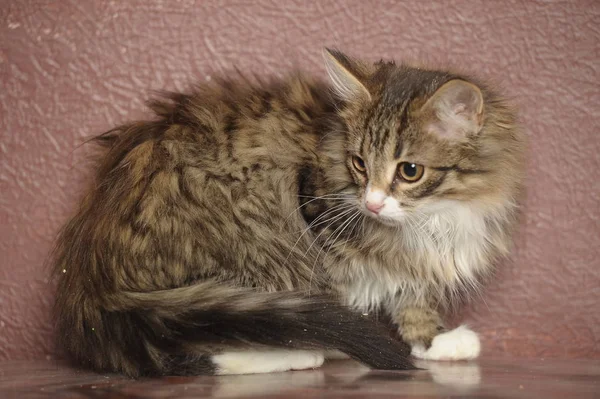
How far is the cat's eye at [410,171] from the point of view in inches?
68.4

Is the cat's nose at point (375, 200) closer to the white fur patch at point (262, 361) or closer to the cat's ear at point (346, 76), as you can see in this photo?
the cat's ear at point (346, 76)

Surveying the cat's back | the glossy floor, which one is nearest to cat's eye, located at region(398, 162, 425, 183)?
the cat's back

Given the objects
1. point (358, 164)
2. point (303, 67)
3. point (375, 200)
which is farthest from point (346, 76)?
point (303, 67)

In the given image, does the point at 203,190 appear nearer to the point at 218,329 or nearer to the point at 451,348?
the point at 218,329

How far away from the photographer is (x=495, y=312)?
2.25 metres

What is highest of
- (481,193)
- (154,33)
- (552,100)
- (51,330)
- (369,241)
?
(154,33)

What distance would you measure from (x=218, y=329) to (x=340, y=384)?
→ 0.28m

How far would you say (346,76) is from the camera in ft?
6.01

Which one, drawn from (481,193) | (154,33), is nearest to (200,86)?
(154,33)

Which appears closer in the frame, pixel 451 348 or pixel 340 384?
pixel 340 384

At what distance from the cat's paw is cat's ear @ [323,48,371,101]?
67 cm

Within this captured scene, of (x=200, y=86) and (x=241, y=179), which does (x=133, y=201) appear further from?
(x=200, y=86)

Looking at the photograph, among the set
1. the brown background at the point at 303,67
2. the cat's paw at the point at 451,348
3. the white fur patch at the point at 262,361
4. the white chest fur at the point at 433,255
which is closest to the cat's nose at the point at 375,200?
the white chest fur at the point at 433,255

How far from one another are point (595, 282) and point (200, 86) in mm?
1274
